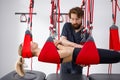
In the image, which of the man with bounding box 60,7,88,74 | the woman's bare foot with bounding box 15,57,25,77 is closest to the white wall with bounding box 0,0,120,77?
the man with bounding box 60,7,88,74

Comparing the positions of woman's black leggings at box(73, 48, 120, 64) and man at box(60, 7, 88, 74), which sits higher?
man at box(60, 7, 88, 74)

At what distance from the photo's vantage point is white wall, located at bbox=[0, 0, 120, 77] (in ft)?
9.45

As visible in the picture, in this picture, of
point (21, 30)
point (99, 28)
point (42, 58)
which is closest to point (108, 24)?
point (99, 28)

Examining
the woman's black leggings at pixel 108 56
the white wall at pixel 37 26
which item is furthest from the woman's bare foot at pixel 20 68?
the white wall at pixel 37 26

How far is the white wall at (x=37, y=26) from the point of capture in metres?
2.88

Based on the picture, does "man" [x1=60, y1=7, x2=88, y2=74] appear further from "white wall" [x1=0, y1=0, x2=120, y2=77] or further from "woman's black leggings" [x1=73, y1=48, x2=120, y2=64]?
"white wall" [x1=0, y1=0, x2=120, y2=77]

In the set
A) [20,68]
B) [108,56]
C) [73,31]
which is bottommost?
[20,68]

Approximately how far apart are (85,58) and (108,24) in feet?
4.92

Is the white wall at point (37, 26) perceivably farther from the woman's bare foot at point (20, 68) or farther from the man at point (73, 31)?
the woman's bare foot at point (20, 68)

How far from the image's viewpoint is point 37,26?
115 inches

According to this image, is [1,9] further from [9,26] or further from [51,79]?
[51,79]

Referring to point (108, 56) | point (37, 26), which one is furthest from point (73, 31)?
point (37, 26)

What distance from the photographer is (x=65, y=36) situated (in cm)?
207

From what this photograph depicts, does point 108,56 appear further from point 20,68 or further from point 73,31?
point 20,68
